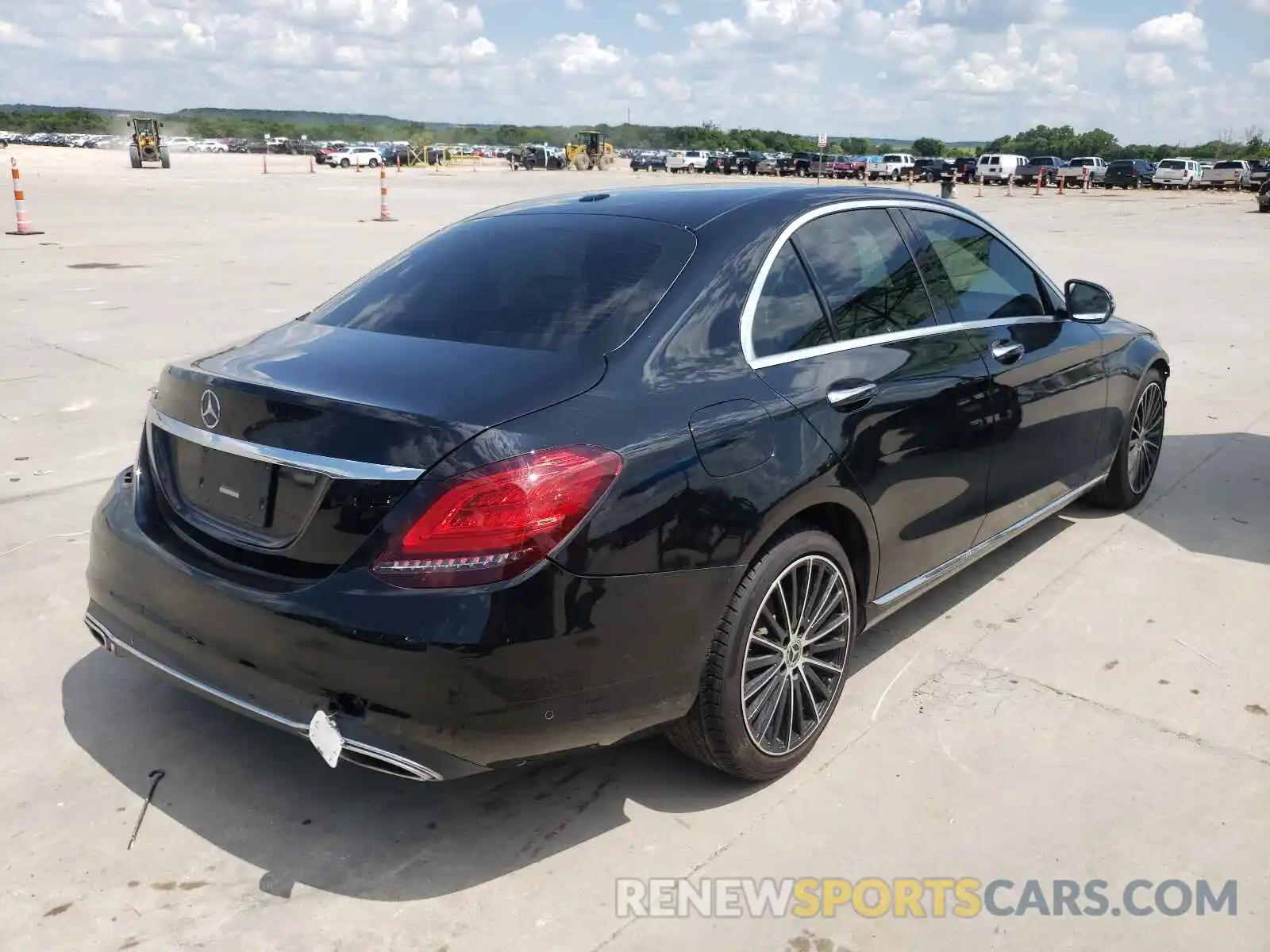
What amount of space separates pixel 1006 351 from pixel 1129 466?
1797 millimetres

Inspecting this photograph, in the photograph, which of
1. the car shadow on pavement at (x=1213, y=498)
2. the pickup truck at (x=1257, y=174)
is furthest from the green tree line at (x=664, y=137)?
the car shadow on pavement at (x=1213, y=498)

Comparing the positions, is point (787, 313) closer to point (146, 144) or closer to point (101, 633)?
point (101, 633)

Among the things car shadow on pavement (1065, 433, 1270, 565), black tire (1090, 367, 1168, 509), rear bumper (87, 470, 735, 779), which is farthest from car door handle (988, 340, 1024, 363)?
rear bumper (87, 470, 735, 779)

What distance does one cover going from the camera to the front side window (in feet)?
13.3

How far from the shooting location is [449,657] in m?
2.46

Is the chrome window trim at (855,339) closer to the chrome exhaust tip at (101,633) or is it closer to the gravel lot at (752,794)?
the gravel lot at (752,794)

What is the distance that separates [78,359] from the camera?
8.61m

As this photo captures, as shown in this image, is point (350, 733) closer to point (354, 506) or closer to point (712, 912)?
point (354, 506)

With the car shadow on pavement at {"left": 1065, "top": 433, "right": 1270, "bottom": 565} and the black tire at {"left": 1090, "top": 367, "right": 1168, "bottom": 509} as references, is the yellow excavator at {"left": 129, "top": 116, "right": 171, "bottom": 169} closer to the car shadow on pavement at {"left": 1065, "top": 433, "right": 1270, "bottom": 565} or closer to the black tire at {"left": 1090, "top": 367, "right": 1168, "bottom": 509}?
the car shadow on pavement at {"left": 1065, "top": 433, "right": 1270, "bottom": 565}

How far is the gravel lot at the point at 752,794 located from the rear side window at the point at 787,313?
590mm

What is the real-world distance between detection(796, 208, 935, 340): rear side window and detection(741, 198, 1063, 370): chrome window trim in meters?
0.02

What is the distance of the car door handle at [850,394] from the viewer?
10.7 feet

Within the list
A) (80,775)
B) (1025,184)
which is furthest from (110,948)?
(1025,184)

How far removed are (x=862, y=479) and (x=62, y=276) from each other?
1279 cm
